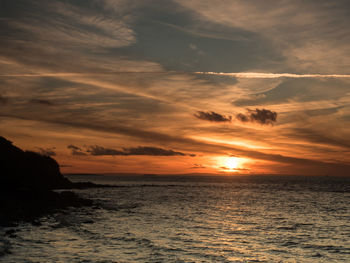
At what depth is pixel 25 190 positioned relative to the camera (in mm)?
60000

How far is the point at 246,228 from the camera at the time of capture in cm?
3525

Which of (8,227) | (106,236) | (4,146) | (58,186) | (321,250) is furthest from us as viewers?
(58,186)

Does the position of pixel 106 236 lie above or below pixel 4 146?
below

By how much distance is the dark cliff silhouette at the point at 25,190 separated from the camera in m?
40.9

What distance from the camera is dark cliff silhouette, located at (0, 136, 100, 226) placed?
134 feet

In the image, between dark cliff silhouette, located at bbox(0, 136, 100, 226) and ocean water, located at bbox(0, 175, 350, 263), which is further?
dark cliff silhouette, located at bbox(0, 136, 100, 226)

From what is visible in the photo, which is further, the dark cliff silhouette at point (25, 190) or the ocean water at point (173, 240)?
the dark cliff silhouette at point (25, 190)

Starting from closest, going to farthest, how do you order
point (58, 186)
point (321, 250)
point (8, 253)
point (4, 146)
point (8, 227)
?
1. point (8, 253)
2. point (321, 250)
3. point (8, 227)
4. point (4, 146)
5. point (58, 186)

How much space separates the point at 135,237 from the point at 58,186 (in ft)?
275

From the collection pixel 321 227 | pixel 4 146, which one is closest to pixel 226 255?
pixel 321 227

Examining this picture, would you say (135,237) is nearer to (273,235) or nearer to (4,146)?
(273,235)

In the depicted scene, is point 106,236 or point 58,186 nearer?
point 106,236

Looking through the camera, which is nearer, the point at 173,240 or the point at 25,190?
the point at 173,240

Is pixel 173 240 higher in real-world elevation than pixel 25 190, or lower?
higher
